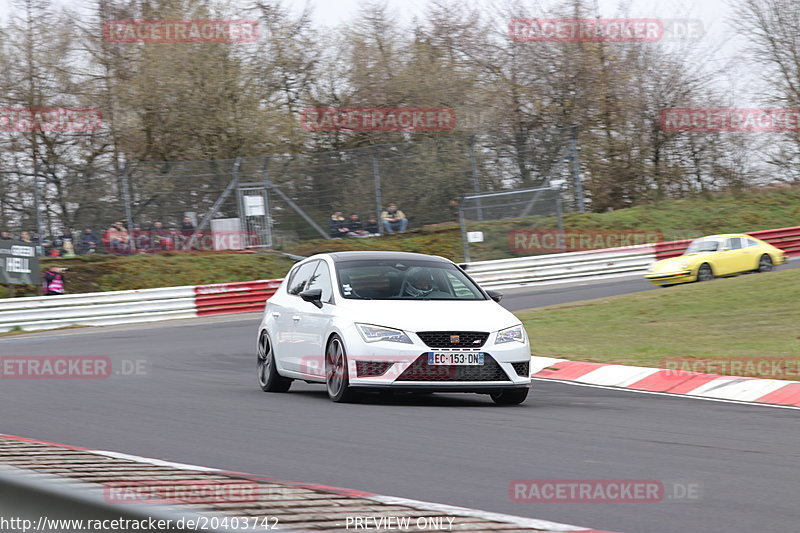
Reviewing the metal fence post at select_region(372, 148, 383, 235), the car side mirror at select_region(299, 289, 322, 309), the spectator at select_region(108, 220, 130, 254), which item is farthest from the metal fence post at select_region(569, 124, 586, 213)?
the car side mirror at select_region(299, 289, 322, 309)

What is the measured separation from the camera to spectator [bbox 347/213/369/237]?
31469 mm

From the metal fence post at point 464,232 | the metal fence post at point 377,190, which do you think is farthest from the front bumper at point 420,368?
the metal fence post at point 377,190

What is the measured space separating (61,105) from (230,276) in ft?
32.0

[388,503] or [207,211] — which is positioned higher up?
[207,211]

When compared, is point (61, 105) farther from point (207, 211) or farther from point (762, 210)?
point (762, 210)

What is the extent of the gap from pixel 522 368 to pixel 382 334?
1364mm

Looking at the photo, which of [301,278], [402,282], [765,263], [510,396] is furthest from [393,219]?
[510,396]

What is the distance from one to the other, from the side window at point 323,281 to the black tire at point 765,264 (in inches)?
765

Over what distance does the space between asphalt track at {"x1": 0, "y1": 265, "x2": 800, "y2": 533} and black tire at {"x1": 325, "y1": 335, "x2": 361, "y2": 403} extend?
17 centimetres

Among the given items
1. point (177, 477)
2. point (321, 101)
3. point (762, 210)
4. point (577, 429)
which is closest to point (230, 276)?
point (321, 101)

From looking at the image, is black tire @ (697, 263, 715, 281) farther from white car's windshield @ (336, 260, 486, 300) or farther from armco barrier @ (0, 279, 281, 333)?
white car's windshield @ (336, 260, 486, 300)

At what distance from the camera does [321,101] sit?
41.9 meters

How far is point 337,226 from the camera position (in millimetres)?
31312

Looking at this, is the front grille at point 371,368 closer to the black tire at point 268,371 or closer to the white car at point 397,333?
the white car at point 397,333
